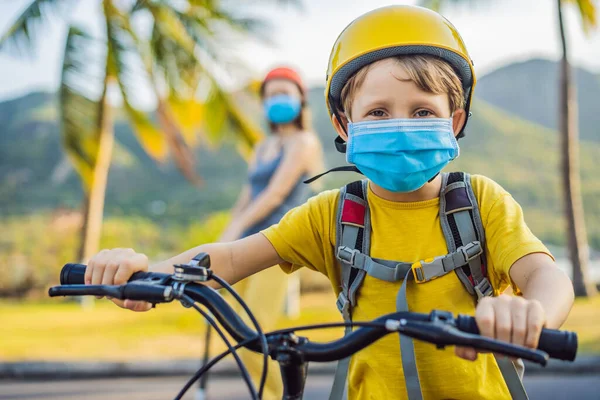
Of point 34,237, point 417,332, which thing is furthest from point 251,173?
point 34,237

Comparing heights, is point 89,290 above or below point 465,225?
below

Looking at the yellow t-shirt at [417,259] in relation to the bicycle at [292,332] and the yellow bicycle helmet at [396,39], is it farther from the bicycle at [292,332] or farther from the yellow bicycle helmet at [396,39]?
the bicycle at [292,332]

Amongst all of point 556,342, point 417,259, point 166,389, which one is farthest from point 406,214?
point 166,389

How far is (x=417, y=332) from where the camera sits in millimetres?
1238

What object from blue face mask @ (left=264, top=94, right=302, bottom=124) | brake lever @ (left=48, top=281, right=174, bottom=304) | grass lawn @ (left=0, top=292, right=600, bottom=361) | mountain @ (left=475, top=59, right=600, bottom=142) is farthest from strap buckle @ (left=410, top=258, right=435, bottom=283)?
mountain @ (left=475, top=59, right=600, bottom=142)

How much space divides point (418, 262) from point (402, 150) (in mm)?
302

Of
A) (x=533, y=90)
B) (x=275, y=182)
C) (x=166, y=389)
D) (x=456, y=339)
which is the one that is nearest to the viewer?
(x=456, y=339)

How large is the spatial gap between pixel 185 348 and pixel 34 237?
940cm

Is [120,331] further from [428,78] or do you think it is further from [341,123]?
[428,78]

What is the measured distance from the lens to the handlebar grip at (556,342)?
1217mm

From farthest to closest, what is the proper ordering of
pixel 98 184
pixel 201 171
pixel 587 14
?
1. pixel 201 171
2. pixel 98 184
3. pixel 587 14

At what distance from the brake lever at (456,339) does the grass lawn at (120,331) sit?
589 centimetres

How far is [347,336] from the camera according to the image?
1.37 meters

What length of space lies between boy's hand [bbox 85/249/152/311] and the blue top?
240 cm
